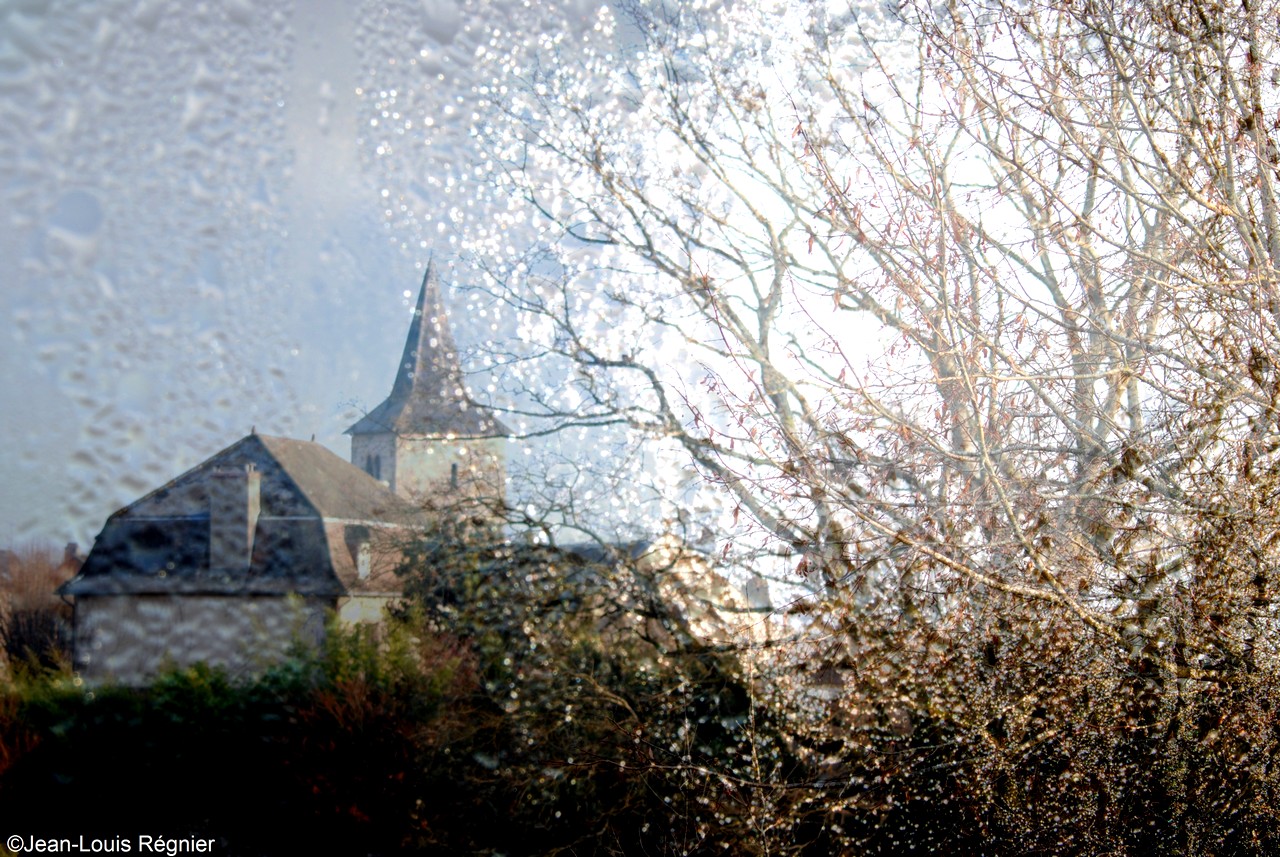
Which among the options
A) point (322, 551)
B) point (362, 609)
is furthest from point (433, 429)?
point (362, 609)

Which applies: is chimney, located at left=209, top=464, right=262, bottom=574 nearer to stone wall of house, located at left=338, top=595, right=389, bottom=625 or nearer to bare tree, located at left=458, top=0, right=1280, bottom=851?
stone wall of house, located at left=338, top=595, right=389, bottom=625

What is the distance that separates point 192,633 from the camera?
4922mm

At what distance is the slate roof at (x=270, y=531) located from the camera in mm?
3959

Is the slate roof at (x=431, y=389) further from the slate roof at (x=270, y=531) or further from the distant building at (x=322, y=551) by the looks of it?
the slate roof at (x=270, y=531)

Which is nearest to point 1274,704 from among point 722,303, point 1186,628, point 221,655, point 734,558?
point 1186,628

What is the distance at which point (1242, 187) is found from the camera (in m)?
2.53

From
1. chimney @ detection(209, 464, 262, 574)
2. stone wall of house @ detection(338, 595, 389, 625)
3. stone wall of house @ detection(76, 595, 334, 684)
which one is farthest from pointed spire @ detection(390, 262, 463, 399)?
stone wall of house @ detection(76, 595, 334, 684)

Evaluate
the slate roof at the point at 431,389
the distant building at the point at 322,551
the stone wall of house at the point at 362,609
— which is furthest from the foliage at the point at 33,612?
the slate roof at the point at 431,389

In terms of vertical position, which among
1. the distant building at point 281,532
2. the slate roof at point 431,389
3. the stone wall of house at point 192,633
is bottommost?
the stone wall of house at point 192,633

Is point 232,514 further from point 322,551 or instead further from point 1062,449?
point 1062,449

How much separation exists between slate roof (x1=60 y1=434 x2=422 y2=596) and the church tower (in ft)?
0.57

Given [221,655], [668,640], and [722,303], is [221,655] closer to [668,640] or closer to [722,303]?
[668,640]

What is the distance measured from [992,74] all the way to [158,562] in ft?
12.0

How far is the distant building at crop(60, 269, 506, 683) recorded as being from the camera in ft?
13.4
